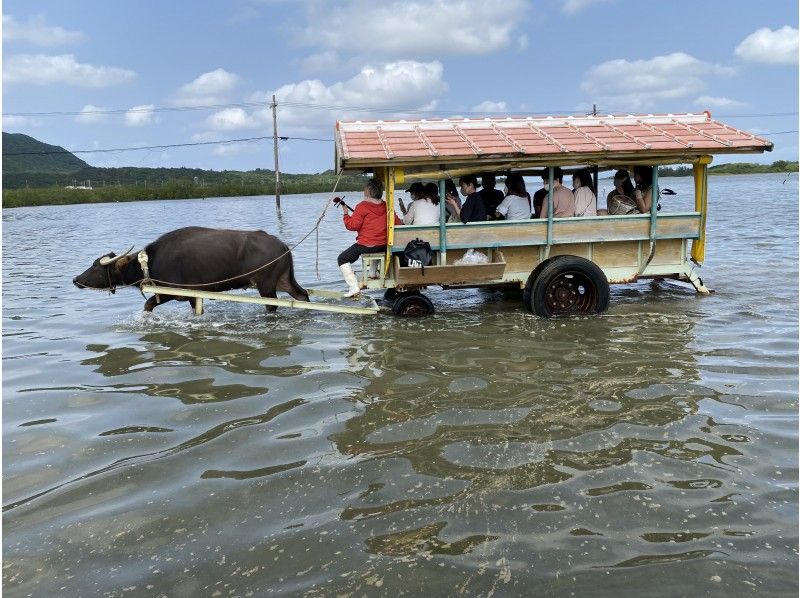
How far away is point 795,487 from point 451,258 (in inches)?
204

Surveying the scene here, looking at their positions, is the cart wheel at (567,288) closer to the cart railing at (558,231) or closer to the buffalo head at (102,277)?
the cart railing at (558,231)

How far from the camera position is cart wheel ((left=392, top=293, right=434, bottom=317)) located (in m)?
8.43

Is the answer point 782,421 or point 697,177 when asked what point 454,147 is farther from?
point 782,421

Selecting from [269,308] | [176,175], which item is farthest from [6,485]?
[176,175]

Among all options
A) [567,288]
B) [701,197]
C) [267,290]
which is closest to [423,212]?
[567,288]

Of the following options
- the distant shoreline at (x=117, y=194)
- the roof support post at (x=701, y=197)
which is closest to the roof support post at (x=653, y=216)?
the roof support post at (x=701, y=197)

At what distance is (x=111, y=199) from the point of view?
2571 inches

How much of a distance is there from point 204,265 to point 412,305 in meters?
2.99

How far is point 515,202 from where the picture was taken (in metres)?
8.54

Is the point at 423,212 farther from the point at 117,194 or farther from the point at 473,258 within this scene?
the point at 117,194

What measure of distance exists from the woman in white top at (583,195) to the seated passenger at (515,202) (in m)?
0.70

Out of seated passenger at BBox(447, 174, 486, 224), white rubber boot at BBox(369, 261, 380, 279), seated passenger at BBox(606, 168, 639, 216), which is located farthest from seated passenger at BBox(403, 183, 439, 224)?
seated passenger at BBox(606, 168, 639, 216)

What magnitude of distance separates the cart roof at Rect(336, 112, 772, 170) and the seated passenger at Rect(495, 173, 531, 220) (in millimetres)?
645

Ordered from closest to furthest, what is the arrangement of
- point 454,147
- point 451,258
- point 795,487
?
point 795,487
point 454,147
point 451,258
